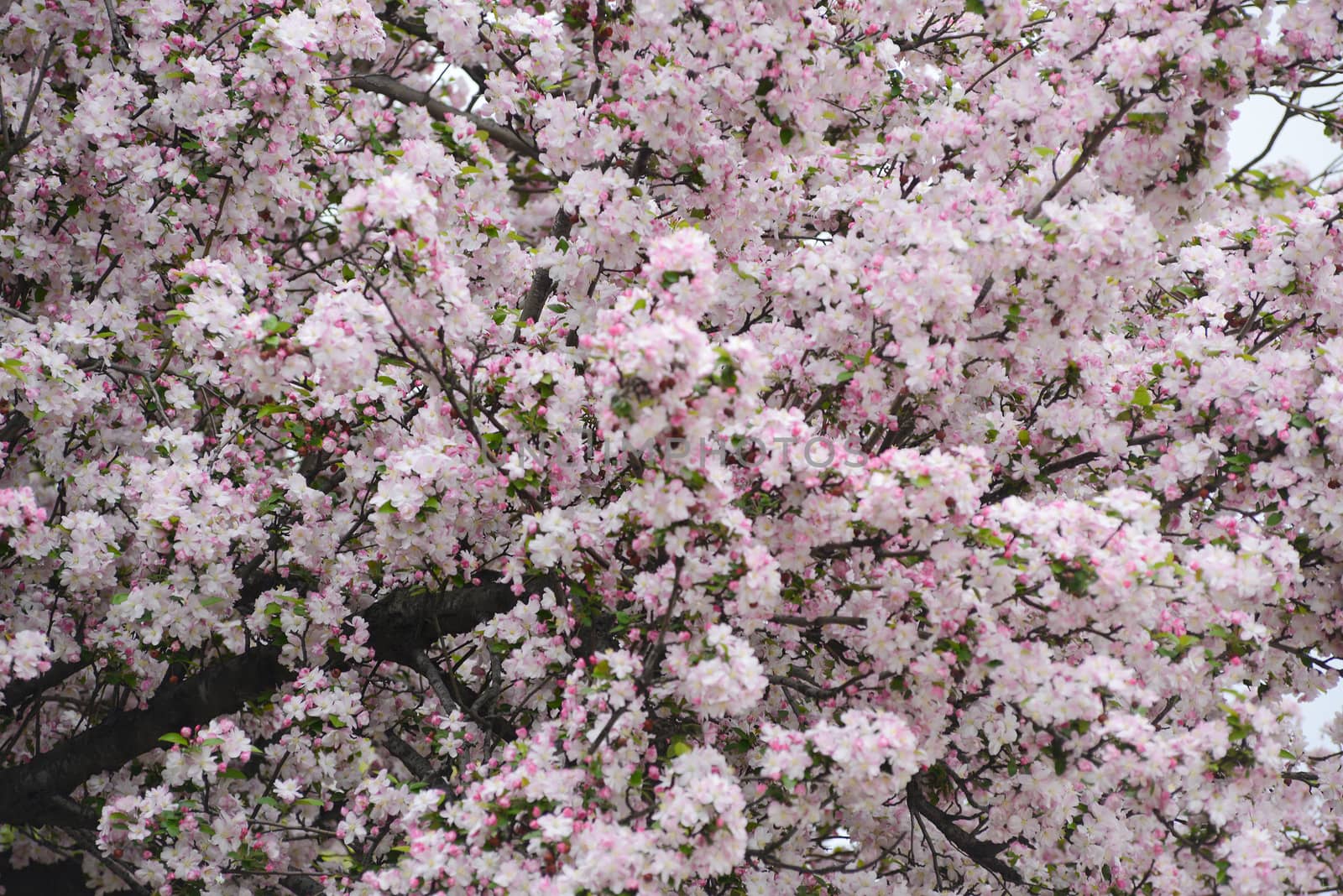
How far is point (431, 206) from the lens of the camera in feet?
16.0

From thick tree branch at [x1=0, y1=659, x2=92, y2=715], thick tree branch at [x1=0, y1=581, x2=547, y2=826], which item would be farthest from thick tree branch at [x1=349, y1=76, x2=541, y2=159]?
thick tree branch at [x1=0, y1=659, x2=92, y2=715]

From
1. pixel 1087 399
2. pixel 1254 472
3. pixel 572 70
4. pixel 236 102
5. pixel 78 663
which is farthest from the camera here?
pixel 572 70

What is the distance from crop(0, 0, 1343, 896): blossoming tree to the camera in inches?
188

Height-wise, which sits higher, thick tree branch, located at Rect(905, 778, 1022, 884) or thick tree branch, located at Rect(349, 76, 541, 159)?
thick tree branch, located at Rect(349, 76, 541, 159)

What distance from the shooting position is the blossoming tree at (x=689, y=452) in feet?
15.6

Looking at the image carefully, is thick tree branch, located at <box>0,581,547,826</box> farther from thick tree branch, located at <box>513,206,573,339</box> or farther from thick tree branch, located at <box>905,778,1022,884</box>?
thick tree branch, located at <box>905,778,1022,884</box>

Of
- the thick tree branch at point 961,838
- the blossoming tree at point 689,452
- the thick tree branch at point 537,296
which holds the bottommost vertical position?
the thick tree branch at point 961,838

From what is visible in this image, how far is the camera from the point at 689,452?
14.6 feet

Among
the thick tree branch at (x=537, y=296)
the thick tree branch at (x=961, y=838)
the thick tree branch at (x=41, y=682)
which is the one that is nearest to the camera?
the thick tree branch at (x=961, y=838)

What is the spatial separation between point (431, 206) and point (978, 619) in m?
2.82

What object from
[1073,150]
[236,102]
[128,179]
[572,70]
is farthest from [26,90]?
[1073,150]

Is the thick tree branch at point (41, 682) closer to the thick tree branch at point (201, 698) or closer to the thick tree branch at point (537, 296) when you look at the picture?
the thick tree branch at point (201, 698)

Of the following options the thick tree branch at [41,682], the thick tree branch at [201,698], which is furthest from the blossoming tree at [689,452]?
the thick tree branch at [41,682]

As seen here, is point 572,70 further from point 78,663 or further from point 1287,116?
point 78,663
